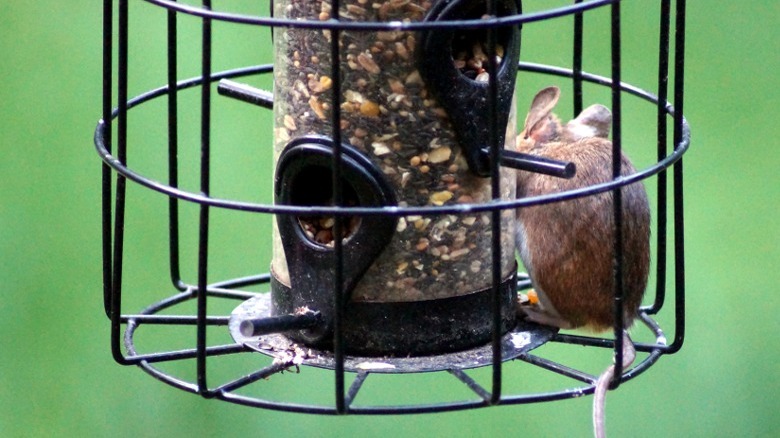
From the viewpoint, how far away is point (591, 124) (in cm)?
514

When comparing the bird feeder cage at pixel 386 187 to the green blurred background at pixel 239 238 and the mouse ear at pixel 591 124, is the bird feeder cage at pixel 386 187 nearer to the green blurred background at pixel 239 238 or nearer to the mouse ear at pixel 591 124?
the mouse ear at pixel 591 124

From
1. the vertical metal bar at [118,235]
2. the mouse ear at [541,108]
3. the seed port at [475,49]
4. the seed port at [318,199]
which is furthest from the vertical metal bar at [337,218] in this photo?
the mouse ear at [541,108]

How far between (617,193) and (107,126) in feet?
4.52

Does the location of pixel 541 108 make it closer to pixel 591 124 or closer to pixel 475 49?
pixel 591 124

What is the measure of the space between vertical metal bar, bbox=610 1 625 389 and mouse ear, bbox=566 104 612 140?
0.90m

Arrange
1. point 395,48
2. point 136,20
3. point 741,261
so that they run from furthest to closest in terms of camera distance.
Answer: point 136,20 → point 741,261 → point 395,48

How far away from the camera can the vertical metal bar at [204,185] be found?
3951 millimetres

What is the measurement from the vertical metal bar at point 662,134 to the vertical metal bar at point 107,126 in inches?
56.6

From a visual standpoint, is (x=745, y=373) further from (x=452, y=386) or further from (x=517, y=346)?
(x=517, y=346)

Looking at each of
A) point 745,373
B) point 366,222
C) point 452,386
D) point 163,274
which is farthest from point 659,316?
→ point 366,222

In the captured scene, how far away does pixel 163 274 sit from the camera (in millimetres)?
7426

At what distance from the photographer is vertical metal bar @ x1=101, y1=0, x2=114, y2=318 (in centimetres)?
446

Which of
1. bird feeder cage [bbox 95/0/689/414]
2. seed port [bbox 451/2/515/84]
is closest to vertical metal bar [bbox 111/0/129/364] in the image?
bird feeder cage [bbox 95/0/689/414]

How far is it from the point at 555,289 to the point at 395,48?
0.99 metres
